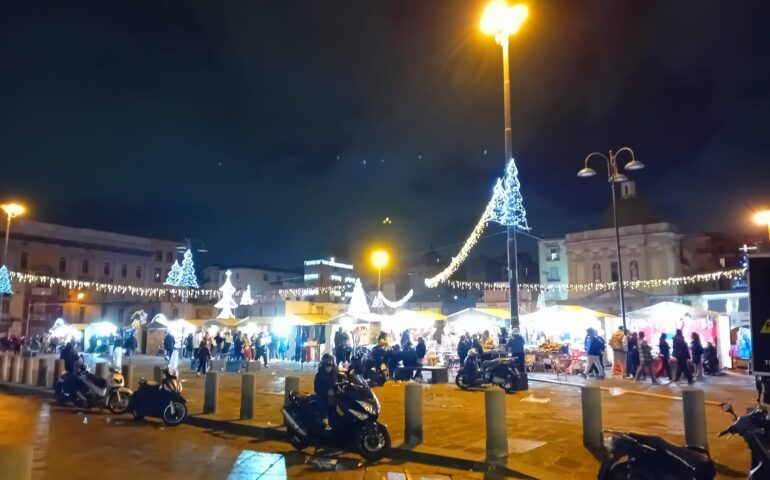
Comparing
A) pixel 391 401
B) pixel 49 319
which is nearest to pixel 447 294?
pixel 49 319

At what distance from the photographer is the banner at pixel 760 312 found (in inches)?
250

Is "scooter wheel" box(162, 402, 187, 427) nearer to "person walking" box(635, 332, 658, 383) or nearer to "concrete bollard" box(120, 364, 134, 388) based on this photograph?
"concrete bollard" box(120, 364, 134, 388)

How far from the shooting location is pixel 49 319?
53031mm

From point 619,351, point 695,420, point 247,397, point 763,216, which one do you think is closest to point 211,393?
point 247,397

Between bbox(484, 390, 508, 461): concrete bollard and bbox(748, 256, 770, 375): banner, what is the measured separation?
3.14 meters

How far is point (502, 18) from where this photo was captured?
15.9 meters

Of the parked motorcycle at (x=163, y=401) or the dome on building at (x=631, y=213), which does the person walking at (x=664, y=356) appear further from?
→ the dome on building at (x=631, y=213)

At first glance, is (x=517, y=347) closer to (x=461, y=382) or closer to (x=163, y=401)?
(x=461, y=382)

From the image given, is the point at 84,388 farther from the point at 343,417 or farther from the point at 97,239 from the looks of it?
the point at 97,239

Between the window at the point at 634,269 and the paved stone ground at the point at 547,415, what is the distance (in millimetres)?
32816

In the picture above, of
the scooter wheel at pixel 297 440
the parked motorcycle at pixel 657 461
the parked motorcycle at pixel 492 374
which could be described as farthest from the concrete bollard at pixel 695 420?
the parked motorcycle at pixel 492 374

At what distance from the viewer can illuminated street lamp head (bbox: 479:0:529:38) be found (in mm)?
15633

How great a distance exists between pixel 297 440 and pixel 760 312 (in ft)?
22.3

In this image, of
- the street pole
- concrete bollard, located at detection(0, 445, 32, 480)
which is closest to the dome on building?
the street pole
